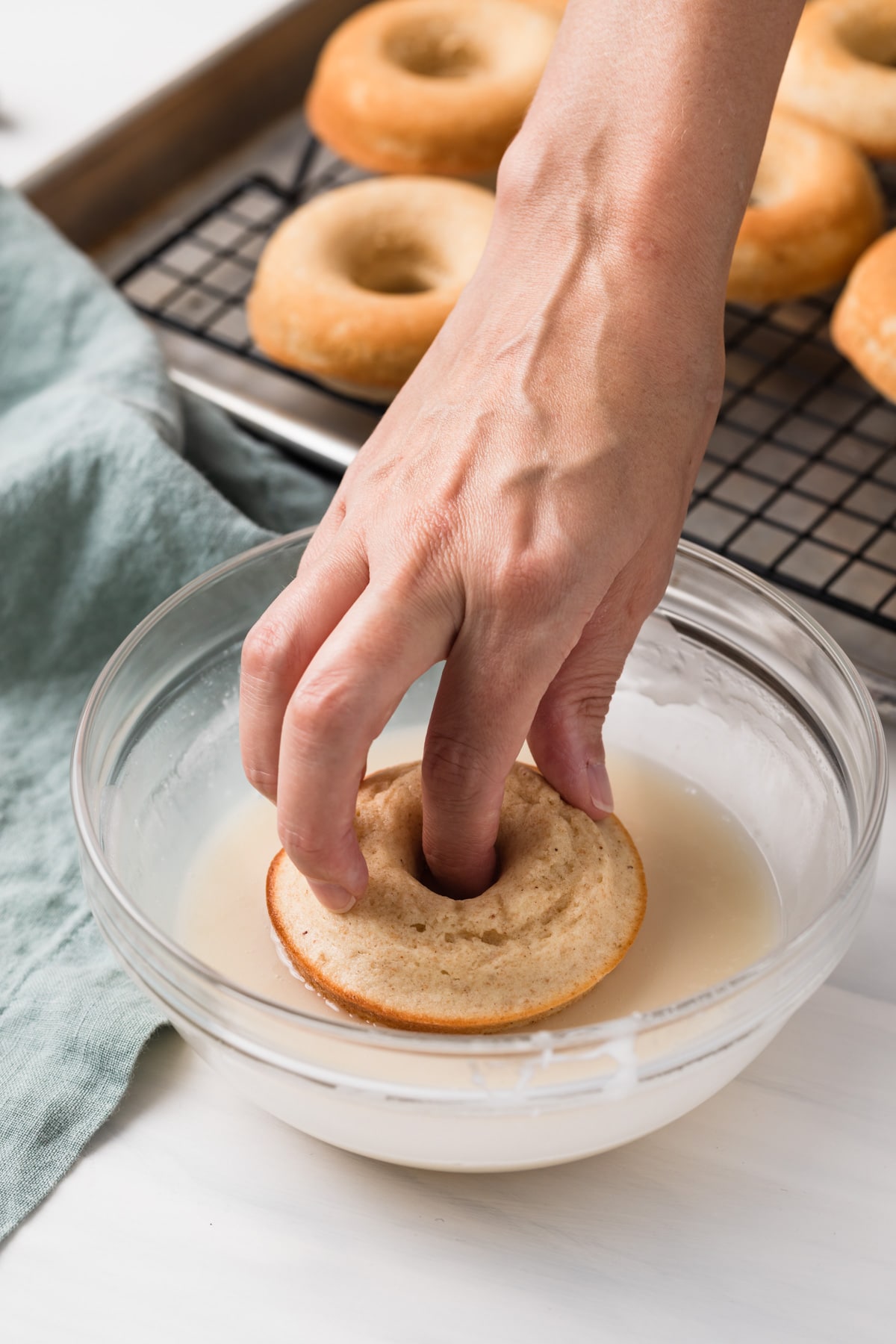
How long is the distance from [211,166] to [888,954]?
1.30 m

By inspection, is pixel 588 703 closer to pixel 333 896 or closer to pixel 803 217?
pixel 333 896

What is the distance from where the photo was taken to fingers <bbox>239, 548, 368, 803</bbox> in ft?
2.40

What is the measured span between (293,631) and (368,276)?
86cm

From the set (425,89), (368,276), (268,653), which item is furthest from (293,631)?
(425,89)

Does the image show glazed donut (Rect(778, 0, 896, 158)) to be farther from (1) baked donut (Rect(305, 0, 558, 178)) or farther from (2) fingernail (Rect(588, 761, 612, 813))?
(2) fingernail (Rect(588, 761, 612, 813))

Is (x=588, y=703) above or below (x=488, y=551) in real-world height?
below

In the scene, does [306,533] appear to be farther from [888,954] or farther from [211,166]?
[211,166]

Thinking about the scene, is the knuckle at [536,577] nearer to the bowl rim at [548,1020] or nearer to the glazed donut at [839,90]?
the bowl rim at [548,1020]

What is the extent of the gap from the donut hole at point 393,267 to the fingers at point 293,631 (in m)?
0.79

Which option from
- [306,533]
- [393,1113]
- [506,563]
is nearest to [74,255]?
[306,533]

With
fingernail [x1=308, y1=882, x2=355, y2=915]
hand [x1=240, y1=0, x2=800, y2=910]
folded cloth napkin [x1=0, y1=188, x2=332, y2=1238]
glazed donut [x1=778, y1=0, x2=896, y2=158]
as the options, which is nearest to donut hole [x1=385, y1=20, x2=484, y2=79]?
glazed donut [x1=778, y1=0, x2=896, y2=158]

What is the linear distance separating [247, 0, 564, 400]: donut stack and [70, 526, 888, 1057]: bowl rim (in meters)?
0.46

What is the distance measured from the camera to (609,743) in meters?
1.01

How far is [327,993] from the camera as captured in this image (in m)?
0.79
